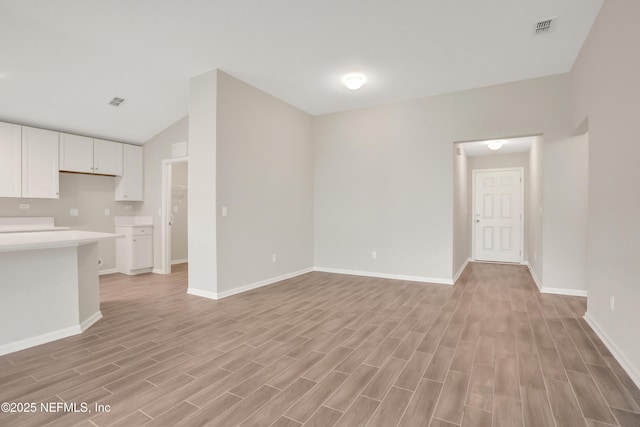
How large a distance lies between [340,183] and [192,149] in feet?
8.68

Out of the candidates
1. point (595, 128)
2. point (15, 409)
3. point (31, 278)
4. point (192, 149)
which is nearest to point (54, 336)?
point (31, 278)

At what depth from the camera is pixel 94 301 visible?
3279mm

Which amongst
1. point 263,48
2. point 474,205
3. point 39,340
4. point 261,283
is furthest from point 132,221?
point 474,205

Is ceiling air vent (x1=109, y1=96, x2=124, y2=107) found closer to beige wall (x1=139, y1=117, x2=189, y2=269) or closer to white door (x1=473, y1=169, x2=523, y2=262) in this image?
beige wall (x1=139, y1=117, x2=189, y2=269)

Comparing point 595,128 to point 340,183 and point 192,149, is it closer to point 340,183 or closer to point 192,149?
point 340,183

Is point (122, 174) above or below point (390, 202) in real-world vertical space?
above

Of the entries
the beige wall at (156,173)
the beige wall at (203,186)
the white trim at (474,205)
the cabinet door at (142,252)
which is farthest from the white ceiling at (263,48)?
the white trim at (474,205)

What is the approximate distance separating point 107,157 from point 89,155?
11.3 inches

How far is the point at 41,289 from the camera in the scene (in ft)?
8.79

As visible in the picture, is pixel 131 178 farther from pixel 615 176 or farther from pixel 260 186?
pixel 615 176

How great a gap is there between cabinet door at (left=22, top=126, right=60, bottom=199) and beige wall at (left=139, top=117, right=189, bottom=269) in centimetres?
135

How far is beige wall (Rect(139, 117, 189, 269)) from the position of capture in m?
5.75

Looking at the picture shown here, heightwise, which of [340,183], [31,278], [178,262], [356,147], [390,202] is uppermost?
[356,147]

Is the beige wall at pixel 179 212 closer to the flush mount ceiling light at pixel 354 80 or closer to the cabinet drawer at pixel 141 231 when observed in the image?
the cabinet drawer at pixel 141 231
